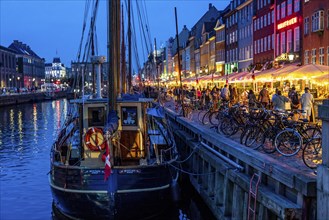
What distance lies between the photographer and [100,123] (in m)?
17.2

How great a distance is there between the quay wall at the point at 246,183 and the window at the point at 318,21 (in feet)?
71.9

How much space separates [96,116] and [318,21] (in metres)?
28.0

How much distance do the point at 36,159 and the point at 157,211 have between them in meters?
15.5

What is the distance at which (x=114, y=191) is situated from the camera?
15234 millimetres

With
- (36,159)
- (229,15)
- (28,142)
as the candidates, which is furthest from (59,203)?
(229,15)

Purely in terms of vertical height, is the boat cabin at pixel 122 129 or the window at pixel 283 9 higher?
the window at pixel 283 9

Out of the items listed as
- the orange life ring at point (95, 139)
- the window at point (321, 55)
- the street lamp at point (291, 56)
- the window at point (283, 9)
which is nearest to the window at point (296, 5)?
the window at point (283, 9)

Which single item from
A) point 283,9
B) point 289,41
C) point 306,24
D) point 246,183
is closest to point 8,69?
point 283,9

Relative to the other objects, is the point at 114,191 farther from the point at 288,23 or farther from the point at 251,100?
the point at 288,23

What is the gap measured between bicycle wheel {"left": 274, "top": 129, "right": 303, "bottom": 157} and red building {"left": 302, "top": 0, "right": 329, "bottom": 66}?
25559 millimetres

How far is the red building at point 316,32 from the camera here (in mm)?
39000

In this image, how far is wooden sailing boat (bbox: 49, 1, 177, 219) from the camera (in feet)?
50.4

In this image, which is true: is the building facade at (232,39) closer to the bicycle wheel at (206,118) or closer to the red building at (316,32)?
the red building at (316,32)

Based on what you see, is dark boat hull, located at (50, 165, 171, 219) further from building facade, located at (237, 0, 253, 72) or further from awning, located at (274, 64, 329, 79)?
building facade, located at (237, 0, 253, 72)
